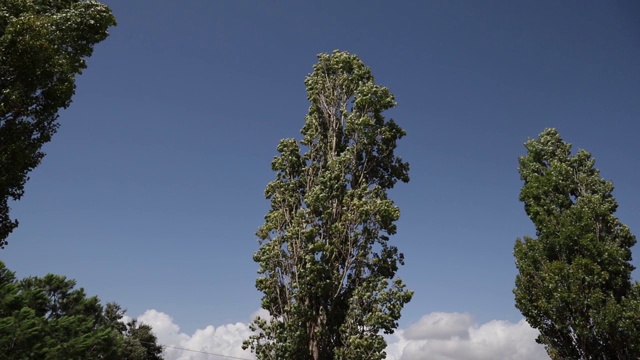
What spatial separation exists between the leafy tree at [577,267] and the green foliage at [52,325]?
24.0 metres

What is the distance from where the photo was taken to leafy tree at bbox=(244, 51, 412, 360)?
521 inches

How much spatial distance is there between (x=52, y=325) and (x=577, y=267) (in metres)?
27.6

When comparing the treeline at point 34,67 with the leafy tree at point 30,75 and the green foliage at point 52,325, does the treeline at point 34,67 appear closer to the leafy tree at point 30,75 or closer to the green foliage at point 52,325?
the leafy tree at point 30,75

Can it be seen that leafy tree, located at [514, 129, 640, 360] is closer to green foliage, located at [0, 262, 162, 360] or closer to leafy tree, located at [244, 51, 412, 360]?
leafy tree, located at [244, 51, 412, 360]

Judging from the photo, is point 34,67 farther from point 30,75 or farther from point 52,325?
point 52,325

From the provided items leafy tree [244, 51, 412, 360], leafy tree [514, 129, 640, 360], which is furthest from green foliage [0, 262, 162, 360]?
leafy tree [514, 129, 640, 360]

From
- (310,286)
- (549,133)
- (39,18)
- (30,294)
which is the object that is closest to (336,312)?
(310,286)

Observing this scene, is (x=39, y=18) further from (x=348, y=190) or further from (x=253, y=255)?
(x=348, y=190)

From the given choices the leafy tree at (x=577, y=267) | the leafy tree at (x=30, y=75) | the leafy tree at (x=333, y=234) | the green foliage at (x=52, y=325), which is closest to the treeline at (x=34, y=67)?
the leafy tree at (x=30, y=75)

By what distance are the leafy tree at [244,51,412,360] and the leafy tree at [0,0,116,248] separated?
7509 millimetres

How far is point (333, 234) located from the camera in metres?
14.5

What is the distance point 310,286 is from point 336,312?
127 centimetres

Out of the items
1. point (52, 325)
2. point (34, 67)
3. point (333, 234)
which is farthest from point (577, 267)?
point (52, 325)

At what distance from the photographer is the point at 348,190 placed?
15.2m
